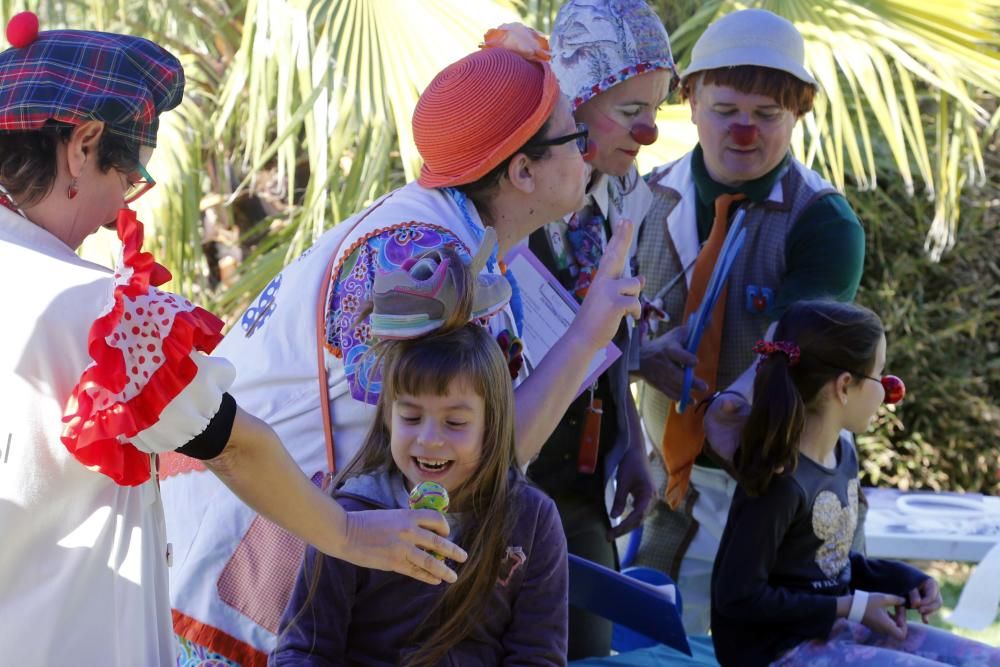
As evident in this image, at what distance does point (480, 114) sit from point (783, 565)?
49.5 inches

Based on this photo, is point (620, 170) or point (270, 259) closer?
point (620, 170)

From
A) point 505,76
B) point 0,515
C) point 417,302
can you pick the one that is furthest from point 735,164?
point 0,515

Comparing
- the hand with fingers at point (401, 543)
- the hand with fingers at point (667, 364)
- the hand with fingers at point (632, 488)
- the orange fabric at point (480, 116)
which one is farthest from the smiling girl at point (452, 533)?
the hand with fingers at point (667, 364)

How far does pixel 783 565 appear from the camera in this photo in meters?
2.86

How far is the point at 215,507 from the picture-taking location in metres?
2.16

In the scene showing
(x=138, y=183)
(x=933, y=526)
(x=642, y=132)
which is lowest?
(x=933, y=526)

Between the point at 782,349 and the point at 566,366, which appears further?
the point at 782,349

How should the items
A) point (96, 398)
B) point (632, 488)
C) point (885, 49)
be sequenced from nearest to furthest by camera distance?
point (96, 398) → point (632, 488) → point (885, 49)

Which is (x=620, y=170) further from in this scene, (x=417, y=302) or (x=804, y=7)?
(x=804, y=7)

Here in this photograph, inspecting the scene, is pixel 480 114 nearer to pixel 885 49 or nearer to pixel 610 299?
pixel 610 299

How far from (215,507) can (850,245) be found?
1774 millimetres

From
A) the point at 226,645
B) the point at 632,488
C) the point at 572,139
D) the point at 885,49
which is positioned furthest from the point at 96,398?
the point at 885,49

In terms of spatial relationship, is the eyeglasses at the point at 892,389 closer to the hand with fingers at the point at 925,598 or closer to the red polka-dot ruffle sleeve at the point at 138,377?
the hand with fingers at the point at 925,598

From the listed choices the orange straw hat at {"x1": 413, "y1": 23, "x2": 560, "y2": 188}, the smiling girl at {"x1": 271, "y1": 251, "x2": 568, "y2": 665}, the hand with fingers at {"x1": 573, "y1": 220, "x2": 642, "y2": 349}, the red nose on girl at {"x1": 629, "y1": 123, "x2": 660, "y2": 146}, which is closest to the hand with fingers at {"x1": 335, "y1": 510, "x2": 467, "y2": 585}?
the smiling girl at {"x1": 271, "y1": 251, "x2": 568, "y2": 665}
